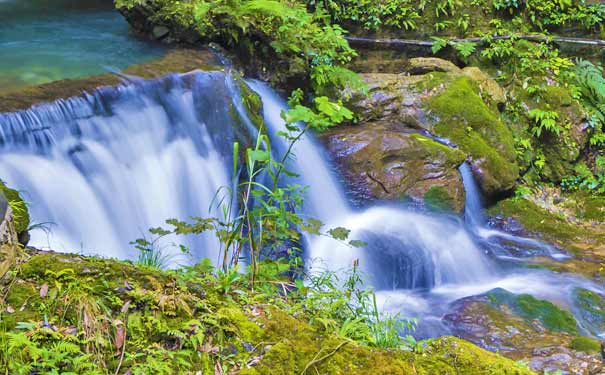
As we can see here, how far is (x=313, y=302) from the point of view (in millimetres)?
3361

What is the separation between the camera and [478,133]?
8.62 m

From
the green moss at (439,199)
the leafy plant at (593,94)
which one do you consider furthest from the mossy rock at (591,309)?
the leafy plant at (593,94)

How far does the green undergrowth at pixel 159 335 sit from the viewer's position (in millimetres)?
2299

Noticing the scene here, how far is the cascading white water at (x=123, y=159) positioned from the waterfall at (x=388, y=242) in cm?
109

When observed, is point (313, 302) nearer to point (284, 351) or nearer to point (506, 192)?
point (284, 351)

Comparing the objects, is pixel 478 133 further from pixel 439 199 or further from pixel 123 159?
pixel 123 159

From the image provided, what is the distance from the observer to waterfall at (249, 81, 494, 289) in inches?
257

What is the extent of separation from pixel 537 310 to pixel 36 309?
5093 mm

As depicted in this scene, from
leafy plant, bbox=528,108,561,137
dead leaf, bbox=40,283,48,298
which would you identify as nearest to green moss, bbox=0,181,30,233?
dead leaf, bbox=40,283,48,298

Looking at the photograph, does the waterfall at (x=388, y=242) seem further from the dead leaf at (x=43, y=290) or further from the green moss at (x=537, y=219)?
the dead leaf at (x=43, y=290)

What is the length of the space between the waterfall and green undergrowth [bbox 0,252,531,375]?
3481 mm

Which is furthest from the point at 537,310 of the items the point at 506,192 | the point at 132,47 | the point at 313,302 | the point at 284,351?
the point at 132,47

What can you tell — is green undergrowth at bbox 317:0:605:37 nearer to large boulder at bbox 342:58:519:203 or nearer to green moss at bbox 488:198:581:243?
large boulder at bbox 342:58:519:203

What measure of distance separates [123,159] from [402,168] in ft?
11.4
